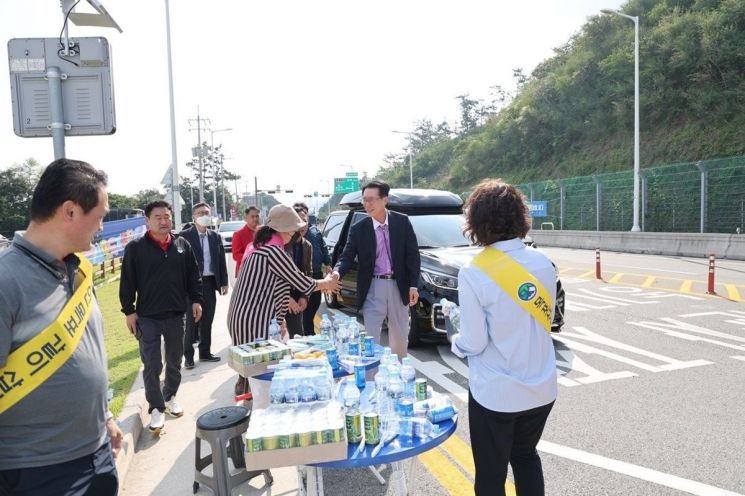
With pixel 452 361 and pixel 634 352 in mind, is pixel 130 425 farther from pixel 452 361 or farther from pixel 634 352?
pixel 634 352

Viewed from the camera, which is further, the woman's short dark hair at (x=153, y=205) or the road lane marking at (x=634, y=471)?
the woman's short dark hair at (x=153, y=205)

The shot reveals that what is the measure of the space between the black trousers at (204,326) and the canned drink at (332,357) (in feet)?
9.81

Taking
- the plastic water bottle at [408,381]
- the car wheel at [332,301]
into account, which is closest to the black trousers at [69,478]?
the plastic water bottle at [408,381]

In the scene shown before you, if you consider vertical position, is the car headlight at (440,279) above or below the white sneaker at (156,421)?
above

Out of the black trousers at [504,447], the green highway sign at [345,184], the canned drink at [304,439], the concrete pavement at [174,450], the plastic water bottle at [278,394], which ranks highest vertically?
the green highway sign at [345,184]

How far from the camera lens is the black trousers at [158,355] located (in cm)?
440

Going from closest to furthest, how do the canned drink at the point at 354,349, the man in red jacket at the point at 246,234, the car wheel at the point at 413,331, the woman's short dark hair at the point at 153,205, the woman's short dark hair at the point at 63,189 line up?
the woman's short dark hair at the point at 63,189
the canned drink at the point at 354,349
the woman's short dark hair at the point at 153,205
the car wheel at the point at 413,331
the man in red jacket at the point at 246,234

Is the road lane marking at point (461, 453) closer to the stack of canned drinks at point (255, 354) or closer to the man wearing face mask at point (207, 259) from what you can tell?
the stack of canned drinks at point (255, 354)

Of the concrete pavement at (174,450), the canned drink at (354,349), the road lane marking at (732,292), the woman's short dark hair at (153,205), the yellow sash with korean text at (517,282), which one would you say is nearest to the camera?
the yellow sash with korean text at (517,282)

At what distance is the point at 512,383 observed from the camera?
236 centimetres

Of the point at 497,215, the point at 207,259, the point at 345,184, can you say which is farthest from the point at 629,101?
the point at 497,215

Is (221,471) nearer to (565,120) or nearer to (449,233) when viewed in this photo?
(449,233)

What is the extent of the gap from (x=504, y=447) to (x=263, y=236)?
8.62 feet

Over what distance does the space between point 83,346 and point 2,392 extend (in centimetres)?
29
